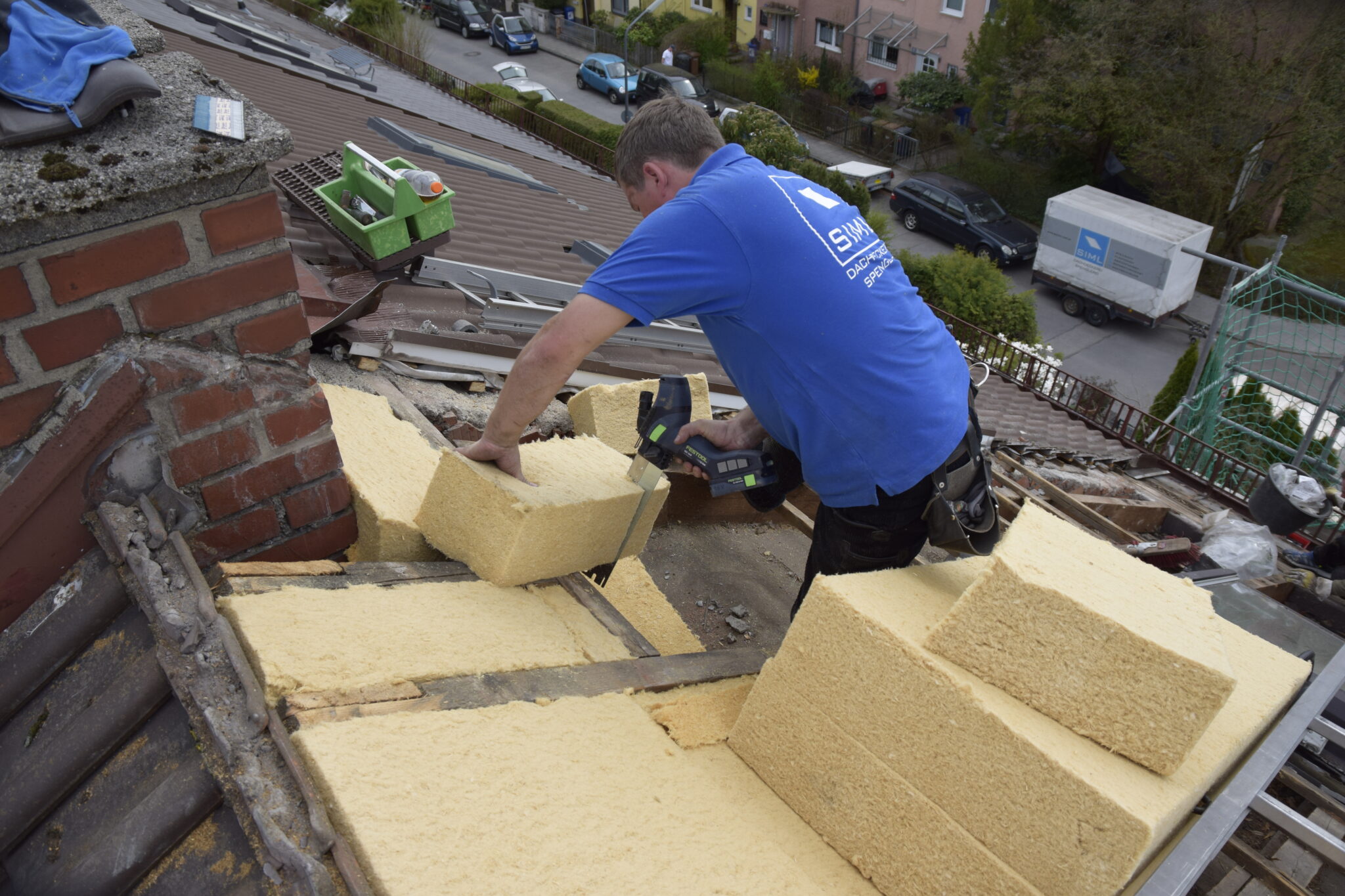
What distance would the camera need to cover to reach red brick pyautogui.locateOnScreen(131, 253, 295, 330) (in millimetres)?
1640

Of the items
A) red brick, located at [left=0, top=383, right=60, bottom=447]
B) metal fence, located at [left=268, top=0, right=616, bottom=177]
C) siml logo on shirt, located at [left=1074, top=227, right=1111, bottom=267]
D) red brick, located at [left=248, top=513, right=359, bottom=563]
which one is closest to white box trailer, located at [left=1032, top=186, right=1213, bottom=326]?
siml logo on shirt, located at [left=1074, top=227, right=1111, bottom=267]

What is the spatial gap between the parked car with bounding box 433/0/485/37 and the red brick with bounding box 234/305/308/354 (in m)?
31.4

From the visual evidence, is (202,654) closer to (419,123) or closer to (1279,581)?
(1279,581)

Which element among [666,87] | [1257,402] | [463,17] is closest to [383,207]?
[1257,402]

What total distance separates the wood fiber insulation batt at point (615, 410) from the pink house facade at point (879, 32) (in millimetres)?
22401

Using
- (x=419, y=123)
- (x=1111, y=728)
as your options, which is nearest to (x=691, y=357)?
(x=1111, y=728)

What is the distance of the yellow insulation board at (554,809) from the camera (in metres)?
1.40

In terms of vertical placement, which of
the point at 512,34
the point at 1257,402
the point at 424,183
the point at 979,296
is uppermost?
the point at 424,183

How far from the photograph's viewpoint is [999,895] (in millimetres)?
1679

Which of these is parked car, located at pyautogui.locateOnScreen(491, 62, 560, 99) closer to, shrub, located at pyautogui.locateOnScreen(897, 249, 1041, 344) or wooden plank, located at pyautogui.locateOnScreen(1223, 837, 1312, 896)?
shrub, located at pyautogui.locateOnScreen(897, 249, 1041, 344)

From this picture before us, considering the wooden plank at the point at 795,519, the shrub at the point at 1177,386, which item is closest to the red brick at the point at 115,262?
the wooden plank at the point at 795,519

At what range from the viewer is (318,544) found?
2.17 meters

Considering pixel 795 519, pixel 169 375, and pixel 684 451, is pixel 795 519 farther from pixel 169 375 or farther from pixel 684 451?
pixel 169 375

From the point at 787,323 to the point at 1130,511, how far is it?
502 cm
